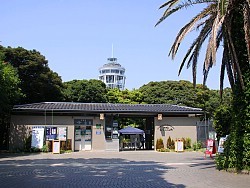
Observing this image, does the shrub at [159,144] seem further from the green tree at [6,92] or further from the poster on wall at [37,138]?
the green tree at [6,92]

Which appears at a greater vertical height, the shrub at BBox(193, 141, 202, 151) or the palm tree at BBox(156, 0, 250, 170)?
the palm tree at BBox(156, 0, 250, 170)

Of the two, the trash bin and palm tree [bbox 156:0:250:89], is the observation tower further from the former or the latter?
palm tree [bbox 156:0:250:89]

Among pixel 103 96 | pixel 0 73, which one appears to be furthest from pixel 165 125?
pixel 103 96

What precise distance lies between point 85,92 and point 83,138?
1976 centimetres

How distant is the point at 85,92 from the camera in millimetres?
45906

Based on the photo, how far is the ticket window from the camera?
26.5 m

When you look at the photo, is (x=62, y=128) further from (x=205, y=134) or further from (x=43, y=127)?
(x=205, y=134)

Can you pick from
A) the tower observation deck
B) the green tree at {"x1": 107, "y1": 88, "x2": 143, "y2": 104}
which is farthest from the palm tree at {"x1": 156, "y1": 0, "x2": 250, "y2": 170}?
the tower observation deck

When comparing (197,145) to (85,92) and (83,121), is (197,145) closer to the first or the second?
(83,121)

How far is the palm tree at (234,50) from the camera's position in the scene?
12.2 metres

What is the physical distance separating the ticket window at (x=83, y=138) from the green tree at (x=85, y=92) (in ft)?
61.2

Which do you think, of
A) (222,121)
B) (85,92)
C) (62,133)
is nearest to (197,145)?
(222,121)

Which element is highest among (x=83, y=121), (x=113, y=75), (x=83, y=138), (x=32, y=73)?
(x=113, y=75)

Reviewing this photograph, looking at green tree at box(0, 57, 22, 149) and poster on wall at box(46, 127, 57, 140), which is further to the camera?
poster on wall at box(46, 127, 57, 140)
